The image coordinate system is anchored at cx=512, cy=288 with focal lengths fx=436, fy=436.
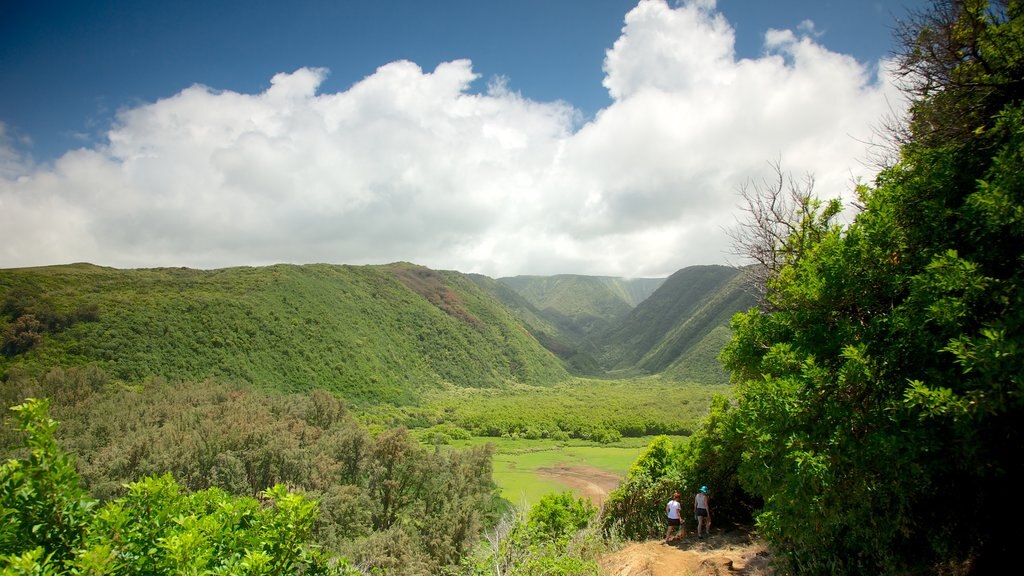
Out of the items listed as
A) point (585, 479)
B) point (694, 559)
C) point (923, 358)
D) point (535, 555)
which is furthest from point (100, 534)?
point (585, 479)

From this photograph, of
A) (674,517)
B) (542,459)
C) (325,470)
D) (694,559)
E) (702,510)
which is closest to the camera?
(694,559)

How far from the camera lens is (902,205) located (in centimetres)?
711

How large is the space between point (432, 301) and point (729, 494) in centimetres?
13933

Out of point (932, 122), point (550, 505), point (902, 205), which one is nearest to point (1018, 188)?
point (902, 205)

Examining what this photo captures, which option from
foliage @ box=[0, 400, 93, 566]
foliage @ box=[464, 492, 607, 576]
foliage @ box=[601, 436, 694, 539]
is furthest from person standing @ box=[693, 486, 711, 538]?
foliage @ box=[0, 400, 93, 566]

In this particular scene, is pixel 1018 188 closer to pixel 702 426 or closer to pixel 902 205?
pixel 902 205

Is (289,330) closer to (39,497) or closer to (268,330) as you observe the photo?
(268,330)

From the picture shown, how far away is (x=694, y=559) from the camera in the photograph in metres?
10.4

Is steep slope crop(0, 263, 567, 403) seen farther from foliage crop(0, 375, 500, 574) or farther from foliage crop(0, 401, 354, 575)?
foliage crop(0, 401, 354, 575)

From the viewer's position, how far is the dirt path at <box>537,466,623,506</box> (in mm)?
40541

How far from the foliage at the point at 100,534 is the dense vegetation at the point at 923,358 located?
7.17 metres

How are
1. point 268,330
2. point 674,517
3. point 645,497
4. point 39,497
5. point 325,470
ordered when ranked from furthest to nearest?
point 268,330, point 325,470, point 645,497, point 674,517, point 39,497

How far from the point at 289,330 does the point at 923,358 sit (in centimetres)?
9594

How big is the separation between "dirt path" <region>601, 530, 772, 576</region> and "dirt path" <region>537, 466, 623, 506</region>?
2792 cm
